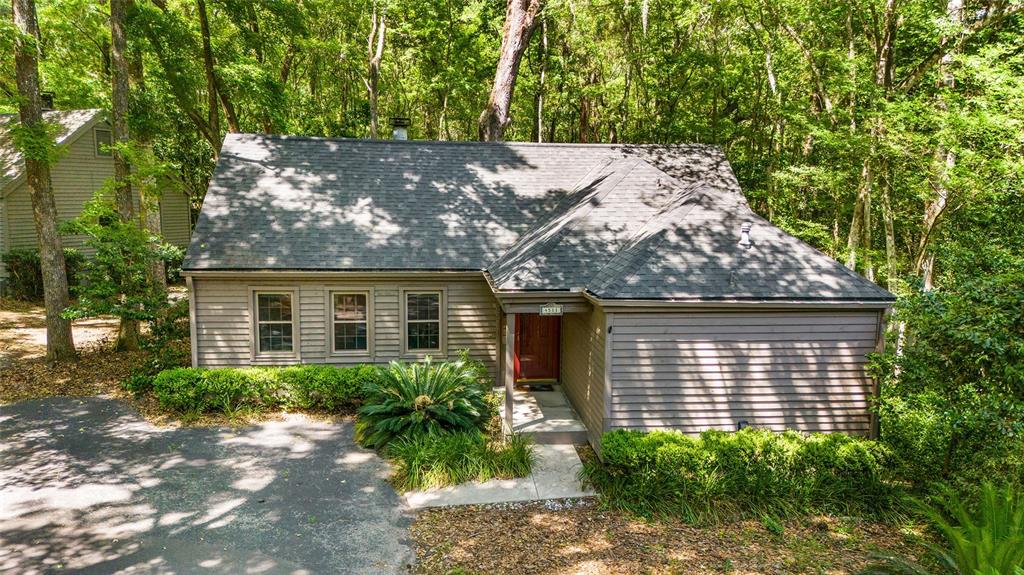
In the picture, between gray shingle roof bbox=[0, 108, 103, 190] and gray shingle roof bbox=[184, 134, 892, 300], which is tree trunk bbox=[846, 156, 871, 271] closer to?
gray shingle roof bbox=[184, 134, 892, 300]

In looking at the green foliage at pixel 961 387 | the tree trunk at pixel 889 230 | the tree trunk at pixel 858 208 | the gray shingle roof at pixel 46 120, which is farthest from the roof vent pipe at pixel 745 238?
the gray shingle roof at pixel 46 120

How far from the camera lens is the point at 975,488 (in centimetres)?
737

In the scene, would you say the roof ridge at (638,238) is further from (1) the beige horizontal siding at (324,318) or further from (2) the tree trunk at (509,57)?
(2) the tree trunk at (509,57)

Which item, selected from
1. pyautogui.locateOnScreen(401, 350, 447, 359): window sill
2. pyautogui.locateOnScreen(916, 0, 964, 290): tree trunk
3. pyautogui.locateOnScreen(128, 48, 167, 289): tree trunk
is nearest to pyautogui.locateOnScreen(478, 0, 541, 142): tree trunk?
pyautogui.locateOnScreen(401, 350, 447, 359): window sill

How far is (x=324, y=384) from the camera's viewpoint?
36.5 ft

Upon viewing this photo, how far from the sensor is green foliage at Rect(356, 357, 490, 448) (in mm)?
9625

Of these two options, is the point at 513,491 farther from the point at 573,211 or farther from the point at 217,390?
the point at 217,390

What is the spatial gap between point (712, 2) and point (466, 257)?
12.0 meters

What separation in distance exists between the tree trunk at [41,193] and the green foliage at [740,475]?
12.5 m

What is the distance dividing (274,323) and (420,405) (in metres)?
4.45

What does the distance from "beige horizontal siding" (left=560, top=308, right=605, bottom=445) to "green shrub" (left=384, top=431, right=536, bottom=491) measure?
1251mm

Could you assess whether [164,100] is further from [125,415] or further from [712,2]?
[712,2]

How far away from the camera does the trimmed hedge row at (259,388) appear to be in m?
10.9

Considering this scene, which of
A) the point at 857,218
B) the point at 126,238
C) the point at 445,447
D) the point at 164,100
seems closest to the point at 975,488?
the point at 445,447
